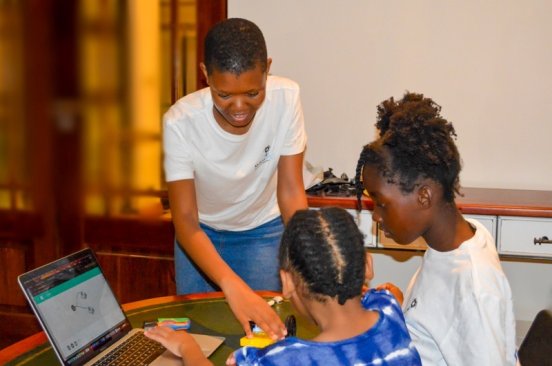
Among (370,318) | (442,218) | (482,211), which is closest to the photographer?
(370,318)

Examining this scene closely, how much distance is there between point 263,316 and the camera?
1.61 m

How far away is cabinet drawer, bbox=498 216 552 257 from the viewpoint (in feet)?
8.86

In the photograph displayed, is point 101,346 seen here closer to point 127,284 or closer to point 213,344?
point 213,344

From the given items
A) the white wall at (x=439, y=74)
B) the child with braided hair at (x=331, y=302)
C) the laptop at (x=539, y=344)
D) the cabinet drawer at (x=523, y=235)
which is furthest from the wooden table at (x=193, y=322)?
the white wall at (x=439, y=74)

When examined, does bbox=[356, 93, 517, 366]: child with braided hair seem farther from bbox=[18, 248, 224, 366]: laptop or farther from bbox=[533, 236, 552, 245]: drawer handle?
bbox=[533, 236, 552, 245]: drawer handle

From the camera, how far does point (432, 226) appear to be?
1.54 m

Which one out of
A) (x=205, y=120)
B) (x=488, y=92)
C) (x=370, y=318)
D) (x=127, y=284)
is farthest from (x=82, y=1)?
(x=370, y=318)

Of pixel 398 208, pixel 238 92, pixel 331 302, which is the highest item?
pixel 238 92

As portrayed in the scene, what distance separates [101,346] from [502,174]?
2171 millimetres

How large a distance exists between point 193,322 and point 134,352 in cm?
24

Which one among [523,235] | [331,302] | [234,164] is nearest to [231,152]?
[234,164]

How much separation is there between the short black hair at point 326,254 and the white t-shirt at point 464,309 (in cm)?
28

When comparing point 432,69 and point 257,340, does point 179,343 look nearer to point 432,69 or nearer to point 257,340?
point 257,340

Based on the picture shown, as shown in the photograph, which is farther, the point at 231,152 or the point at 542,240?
the point at 542,240
